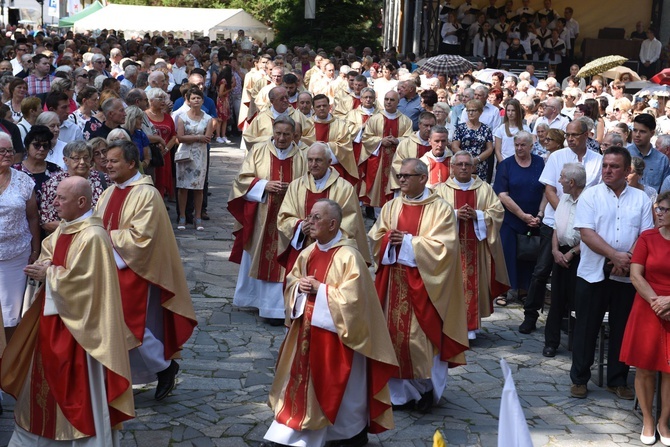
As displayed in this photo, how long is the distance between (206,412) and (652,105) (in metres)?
9.93

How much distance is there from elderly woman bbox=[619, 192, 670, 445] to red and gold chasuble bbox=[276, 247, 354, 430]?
Result: 6.94ft

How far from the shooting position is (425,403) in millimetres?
7484

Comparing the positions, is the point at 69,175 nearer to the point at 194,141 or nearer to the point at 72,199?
the point at 72,199

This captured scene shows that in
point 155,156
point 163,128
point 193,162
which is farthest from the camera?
point 193,162

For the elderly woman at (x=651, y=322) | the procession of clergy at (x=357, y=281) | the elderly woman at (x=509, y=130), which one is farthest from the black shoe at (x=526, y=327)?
the elderly woman at (x=509, y=130)

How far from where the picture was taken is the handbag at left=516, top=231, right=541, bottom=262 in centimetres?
995

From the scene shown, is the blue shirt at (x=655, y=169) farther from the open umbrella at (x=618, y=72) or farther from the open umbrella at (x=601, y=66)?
the open umbrella at (x=618, y=72)

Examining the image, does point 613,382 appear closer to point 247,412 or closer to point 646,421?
point 646,421

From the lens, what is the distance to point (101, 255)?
5.76m

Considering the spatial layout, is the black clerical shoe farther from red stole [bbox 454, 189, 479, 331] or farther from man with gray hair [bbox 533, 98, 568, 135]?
man with gray hair [bbox 533, 98, 568, 135]

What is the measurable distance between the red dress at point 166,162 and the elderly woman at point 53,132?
12.6ft

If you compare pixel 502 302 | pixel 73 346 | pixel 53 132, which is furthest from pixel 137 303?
pixel 502 302

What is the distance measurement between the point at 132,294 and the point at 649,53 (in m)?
22.6

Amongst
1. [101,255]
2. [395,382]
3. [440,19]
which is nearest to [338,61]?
[440,19]
